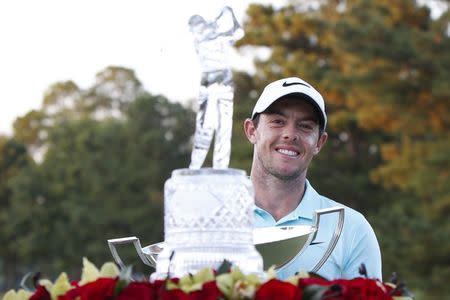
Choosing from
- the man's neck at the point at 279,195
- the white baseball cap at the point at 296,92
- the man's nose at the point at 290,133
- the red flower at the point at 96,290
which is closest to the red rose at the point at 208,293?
the red flower at the point at 96,290

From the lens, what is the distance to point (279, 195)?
3.67 metres

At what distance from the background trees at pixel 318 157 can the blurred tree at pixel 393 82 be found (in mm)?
37

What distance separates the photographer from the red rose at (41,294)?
216 cm

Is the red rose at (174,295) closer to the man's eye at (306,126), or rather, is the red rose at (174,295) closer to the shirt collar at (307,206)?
Answer: the man's eye at (306,126)

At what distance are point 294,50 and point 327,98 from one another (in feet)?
8.83

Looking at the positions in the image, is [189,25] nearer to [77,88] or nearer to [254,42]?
[254,42]

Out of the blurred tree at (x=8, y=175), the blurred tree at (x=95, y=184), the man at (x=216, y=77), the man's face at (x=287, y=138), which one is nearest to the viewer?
the man at (x=216, y=77)

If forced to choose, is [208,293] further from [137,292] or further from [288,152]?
[288,152]

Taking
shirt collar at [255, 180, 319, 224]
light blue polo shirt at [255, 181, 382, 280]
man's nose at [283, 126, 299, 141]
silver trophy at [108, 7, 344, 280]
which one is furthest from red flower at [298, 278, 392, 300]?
shirt collar at [255, 180, 319, 224]

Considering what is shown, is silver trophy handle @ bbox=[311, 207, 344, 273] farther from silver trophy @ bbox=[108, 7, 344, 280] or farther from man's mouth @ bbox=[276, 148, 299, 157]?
man's mouth @ bbox=[276, 148, 299, 157]

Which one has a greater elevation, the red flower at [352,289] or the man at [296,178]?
the man at [296,178]

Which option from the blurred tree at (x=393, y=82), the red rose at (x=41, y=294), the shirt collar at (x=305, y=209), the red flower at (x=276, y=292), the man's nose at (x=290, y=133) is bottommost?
the red rose at (x=41, y=294)

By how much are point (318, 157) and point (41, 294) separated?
3073 centimetres

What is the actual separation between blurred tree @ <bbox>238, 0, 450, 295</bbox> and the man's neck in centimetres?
1798
